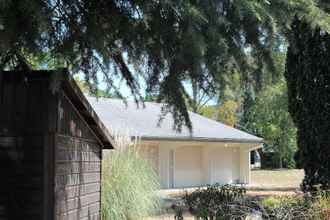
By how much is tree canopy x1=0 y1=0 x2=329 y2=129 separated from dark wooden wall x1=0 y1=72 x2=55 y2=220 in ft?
2.84

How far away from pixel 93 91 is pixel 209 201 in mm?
3500

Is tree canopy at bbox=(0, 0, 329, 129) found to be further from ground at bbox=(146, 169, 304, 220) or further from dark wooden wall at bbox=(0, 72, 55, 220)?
ground at bbox=(146, 169, 304, 220)

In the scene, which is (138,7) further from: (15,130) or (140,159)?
(140,159)

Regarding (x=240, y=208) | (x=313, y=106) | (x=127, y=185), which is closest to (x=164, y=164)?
(x=313, y=106)

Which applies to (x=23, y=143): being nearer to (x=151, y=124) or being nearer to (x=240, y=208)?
(x=240, y=208)

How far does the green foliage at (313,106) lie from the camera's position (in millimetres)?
13492

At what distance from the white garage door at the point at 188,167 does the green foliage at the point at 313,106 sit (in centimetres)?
1473

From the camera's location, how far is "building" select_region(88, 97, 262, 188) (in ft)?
85.1

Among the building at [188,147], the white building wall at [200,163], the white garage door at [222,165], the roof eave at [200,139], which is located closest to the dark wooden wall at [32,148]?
the roof eave at [200,139]

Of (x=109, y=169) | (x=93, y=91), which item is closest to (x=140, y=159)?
(x=109, y=169)

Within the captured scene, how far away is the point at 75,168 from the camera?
7.23 m

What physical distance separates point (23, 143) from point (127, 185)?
15.8ft

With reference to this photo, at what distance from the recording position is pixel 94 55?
563 cm

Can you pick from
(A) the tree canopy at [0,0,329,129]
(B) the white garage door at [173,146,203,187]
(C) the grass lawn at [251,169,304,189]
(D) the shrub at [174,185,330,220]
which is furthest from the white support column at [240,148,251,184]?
(A) the tree canopy at [0,0,329,129]
